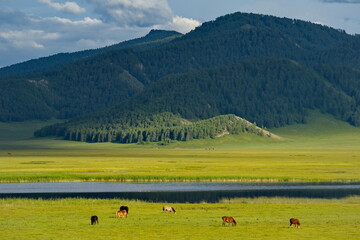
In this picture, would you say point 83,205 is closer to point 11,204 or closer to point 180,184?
point 11,204

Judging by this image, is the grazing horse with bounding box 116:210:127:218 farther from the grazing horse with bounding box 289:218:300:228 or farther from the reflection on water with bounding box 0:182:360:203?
the reflection on water with bounding box 0:182:360:203

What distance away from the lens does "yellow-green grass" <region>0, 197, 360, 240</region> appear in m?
55.1

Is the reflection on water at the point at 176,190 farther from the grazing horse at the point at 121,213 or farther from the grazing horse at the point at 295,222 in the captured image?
the grazing horse at the point at 295,222

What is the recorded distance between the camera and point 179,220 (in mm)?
64250

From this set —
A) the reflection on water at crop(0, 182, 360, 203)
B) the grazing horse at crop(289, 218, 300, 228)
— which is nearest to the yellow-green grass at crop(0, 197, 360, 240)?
the grazing horse at crop(289, 218, 300, 228)

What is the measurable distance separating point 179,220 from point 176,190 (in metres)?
38.1

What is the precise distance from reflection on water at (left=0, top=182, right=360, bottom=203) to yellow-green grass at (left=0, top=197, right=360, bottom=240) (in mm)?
9349

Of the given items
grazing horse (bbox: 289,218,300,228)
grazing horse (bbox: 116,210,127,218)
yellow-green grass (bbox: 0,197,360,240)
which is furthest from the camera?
grazing horse (bbox: 116,210,127,218)

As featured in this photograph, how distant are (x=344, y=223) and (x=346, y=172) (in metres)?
80.9

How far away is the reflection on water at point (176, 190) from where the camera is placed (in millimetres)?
92562

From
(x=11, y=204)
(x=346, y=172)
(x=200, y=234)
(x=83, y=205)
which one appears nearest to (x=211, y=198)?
(x=83, y=205)

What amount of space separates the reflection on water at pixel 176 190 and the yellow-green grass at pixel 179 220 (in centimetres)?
935

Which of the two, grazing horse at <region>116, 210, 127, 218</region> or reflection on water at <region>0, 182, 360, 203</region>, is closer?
grazing horse at <region>116, 210, 127, 218</region>

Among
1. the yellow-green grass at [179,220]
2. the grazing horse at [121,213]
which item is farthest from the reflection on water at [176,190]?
the grazing horse at [121,213]
